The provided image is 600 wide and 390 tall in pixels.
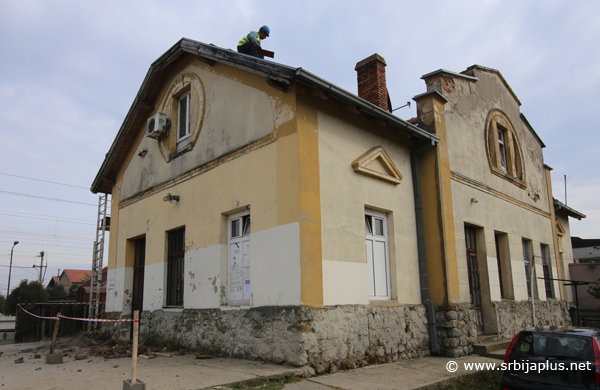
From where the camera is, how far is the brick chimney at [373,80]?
36.6 ft

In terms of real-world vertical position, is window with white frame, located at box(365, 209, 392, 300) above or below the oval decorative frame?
below

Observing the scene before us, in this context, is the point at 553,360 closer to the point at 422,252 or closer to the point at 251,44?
the point at 422,252

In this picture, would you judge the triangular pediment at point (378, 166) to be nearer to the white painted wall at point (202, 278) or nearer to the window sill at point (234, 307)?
the white painted wall at point (202, 278)

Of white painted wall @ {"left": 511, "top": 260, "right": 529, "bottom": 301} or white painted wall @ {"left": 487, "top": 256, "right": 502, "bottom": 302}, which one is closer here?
white painted wall @ {"left": 487, "top": 256, "right": 502, "bottom": 302}

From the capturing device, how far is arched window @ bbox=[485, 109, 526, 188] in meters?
13.1

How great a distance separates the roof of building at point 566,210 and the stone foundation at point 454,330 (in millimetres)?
9886

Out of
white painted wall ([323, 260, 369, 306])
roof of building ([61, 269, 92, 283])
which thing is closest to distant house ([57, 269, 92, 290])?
roof of building ([61, 269, 92, 283])

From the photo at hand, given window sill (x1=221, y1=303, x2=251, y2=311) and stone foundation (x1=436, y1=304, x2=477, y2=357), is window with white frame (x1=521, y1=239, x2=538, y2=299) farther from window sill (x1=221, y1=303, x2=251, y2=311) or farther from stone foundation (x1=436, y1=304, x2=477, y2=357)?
window sill (x1=221, y1=303, x2=251, y2=311)

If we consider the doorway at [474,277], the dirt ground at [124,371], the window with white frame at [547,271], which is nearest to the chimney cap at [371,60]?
the doorway at [474,277]

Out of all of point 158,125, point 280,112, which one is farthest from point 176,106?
point 280,112

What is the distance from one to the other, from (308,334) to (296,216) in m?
1.85

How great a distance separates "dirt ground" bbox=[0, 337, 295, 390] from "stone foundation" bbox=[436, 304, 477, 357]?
4011 millimetres

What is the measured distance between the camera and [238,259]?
8617 mm

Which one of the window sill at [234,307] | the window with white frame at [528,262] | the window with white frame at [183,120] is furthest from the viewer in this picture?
the window with white frame at [528,262]
